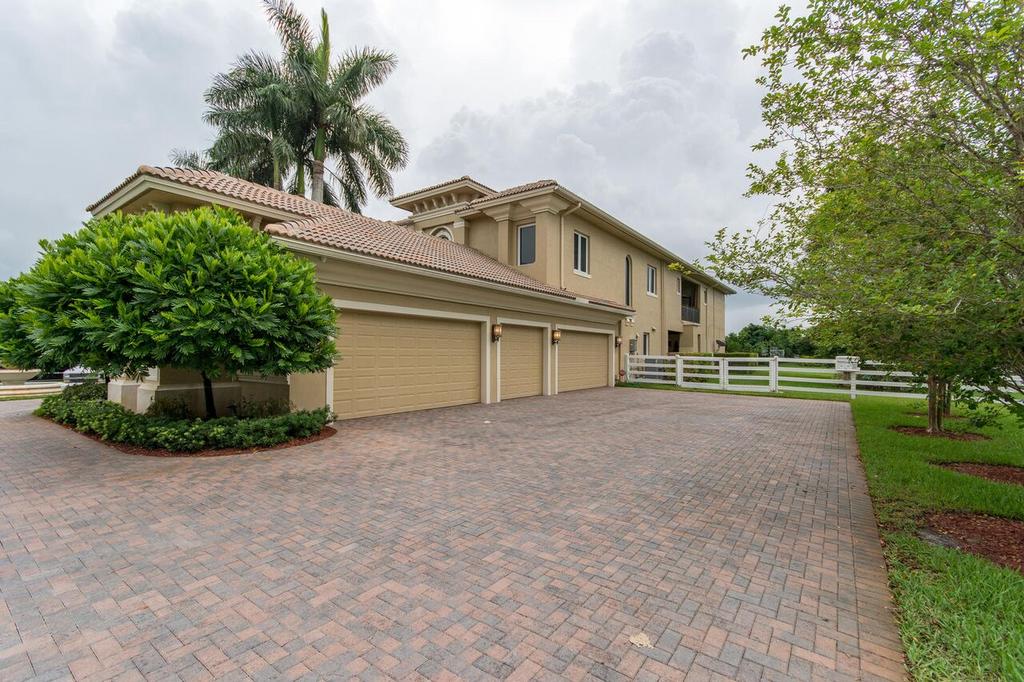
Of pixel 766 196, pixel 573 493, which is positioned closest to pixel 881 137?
pixel 766 196

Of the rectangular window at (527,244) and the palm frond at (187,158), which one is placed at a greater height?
the palm frond at (187,158)

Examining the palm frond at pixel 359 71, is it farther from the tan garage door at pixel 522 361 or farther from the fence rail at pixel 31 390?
the fence rail at pixel 31 390

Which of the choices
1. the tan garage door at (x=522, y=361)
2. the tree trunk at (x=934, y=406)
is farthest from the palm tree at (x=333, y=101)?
the tree trunk at (x=934, y=406)

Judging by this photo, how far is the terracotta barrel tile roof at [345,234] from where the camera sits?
336 inches

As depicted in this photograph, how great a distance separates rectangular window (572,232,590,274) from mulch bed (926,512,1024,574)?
13.3 meters

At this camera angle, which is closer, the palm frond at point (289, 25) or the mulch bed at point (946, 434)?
the mulch bed at point (946, 434)

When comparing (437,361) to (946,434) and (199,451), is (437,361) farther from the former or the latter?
(946,434)

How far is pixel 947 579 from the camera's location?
9.58 ft

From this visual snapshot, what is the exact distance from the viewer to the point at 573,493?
475 centimetres

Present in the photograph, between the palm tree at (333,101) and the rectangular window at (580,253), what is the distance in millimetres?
9272

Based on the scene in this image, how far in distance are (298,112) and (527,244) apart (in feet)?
38.2

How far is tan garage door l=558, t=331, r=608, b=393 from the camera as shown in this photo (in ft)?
50.6

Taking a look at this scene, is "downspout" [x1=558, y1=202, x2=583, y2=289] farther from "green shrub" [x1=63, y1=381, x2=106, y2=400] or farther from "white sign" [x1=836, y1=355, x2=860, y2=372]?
"green shrub" [x1=63, y1=381, x2=106, y2=400]

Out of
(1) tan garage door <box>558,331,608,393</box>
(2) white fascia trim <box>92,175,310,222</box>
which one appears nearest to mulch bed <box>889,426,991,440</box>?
(1) tan garage door <box>558,331,608,393</box>
